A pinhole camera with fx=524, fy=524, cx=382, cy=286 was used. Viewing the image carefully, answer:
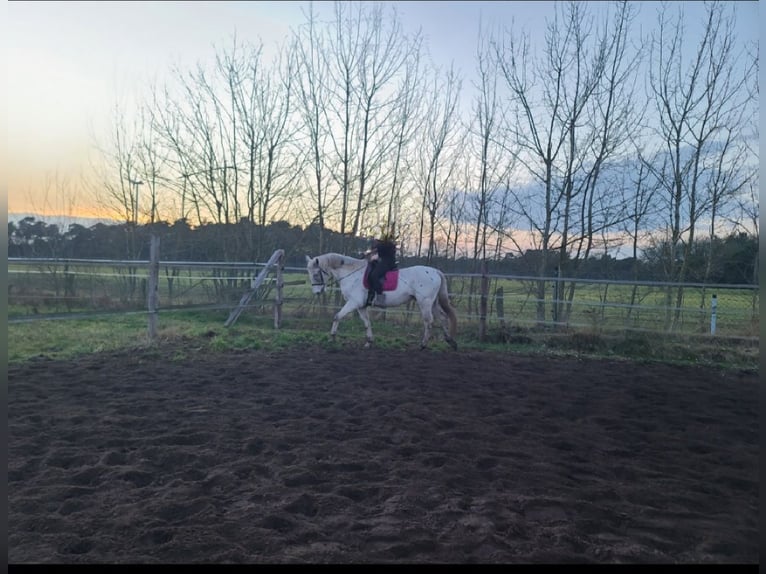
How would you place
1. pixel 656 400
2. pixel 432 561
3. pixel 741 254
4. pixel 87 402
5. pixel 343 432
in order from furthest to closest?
pixel 741 254
pixel 656 400
pixel 87 402
pixel 343 432
pixel 432 561

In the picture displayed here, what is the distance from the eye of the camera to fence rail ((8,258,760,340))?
8.65m

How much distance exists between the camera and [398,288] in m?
8.80

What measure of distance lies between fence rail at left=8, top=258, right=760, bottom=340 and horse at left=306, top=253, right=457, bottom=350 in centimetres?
48

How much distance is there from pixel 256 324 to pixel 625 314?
7.33 m

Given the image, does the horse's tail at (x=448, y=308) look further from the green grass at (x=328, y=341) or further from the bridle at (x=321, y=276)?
the bridle at (x=321, y=276)

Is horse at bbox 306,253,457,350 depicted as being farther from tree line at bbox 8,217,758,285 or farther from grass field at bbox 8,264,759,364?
tree line at bbox 8,217,758,285

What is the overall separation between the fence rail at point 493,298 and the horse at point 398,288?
1.59 feet

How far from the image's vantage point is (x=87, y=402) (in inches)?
179

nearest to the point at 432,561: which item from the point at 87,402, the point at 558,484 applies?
the point at 558,484

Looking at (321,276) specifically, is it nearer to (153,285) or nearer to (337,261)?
(337,261)

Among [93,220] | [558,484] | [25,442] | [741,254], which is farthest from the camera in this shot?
[93,220]

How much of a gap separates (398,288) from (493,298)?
290cm

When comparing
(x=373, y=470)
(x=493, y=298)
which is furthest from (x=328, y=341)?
(x=373, y=470)

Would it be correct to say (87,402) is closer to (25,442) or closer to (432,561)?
(25,442)
